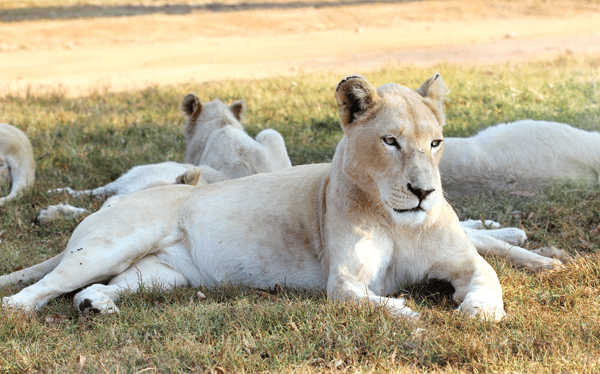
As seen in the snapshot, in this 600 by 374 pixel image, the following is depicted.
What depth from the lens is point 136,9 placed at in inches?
936

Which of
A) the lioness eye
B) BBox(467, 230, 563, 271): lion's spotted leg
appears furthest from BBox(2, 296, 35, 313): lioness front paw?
BBox(467, 230, 563, 271): lion's spotted leg

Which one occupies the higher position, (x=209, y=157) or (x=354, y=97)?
(x=354, y=97)

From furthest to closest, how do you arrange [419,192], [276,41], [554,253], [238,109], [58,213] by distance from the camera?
[276,41] < [238,109] < [58,213] < [554,253] < [419,192]

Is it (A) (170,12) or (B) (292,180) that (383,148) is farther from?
(A) (170,12)

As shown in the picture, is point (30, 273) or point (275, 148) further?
point (275, 148)

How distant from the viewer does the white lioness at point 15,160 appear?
709cm

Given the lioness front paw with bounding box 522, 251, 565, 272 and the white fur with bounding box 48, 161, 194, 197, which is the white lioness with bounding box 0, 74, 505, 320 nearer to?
the lioness front paw with bounding box 522, 251, 565, 272

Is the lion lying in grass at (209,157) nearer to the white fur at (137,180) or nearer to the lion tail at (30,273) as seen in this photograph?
the white fur at (137,180)

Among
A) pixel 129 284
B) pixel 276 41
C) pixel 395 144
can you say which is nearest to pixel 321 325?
pixel 395 144

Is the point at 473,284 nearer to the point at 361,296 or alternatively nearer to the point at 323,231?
the point at 361,296

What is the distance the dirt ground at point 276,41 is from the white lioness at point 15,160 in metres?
3.96

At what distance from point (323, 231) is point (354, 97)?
0.92 m

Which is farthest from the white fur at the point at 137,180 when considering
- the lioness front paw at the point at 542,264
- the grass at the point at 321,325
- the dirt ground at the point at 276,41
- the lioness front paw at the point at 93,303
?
the dirt ground at the point at 276,41

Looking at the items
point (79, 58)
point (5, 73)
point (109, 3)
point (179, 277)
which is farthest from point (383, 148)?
point (109, 3)
